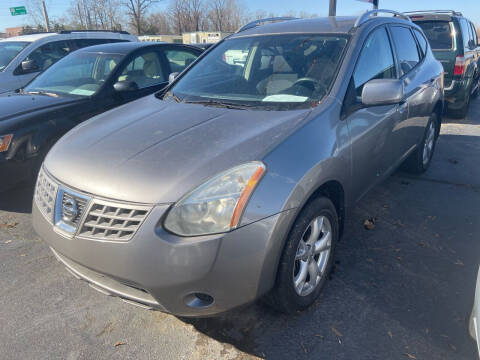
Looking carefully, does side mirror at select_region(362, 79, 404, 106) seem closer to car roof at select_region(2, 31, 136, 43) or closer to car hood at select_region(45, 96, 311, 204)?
car hood at select_region(45, 96, 311, 204)

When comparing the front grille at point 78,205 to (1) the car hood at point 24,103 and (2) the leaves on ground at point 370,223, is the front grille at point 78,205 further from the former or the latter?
(2) the leaves on ground at point 370,223

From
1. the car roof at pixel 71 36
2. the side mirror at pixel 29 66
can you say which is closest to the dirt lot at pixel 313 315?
the side mirror at pixel 29 66

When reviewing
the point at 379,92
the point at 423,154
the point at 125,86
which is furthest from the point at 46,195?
the point at 423,154

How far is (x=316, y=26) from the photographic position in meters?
3.21

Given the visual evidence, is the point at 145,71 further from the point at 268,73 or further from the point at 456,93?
the point at 456,93

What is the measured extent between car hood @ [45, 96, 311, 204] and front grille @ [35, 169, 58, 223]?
67 millimetres

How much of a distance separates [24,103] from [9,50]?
4420 mm

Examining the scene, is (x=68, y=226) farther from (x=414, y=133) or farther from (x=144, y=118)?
(x=414, y=133)

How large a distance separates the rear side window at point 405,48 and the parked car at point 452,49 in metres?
3.62

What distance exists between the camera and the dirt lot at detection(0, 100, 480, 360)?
2.19 metres

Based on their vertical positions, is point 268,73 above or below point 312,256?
above

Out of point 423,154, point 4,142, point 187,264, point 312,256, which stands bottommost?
point 423,154

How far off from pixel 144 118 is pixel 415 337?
2.24 metres

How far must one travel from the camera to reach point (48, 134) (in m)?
3.86
